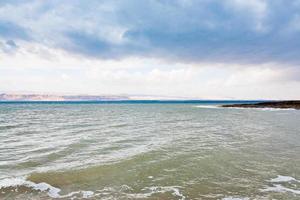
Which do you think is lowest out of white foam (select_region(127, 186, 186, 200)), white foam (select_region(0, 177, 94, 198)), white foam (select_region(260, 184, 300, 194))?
white foam (select_region(0, 177, 94, 198))

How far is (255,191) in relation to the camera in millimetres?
7695

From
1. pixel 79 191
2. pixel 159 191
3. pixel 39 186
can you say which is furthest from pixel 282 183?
pixel 39 186

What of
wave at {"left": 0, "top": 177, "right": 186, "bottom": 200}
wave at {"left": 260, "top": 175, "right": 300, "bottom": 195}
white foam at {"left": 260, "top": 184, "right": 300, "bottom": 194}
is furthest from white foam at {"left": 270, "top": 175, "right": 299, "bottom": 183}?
wave at {"left": 0, "top": 177, "right": 186, "bottom": 200}

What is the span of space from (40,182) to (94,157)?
394 centimetres

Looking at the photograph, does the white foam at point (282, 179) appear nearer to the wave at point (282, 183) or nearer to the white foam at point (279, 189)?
the wave at point (282, 183)

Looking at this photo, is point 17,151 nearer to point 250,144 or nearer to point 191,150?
point 191,150

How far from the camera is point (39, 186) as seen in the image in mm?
8258

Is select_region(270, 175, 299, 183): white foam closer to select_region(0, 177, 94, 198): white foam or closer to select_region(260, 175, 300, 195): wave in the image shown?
select_region(260, 175, 300, 195): wave

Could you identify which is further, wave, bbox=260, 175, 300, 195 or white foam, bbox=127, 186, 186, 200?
wave, bbox=260, 175, 300, 195

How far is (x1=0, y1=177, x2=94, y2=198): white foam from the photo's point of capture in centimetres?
748

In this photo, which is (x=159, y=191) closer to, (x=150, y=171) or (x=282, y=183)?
(x=150, y=171)

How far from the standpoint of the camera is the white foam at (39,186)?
24.5 feet

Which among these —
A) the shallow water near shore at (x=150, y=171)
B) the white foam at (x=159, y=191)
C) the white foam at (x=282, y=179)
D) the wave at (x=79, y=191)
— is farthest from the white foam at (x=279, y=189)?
the wave at (x=79, y=191)

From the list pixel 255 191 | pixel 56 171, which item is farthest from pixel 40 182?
pixel 255 191
